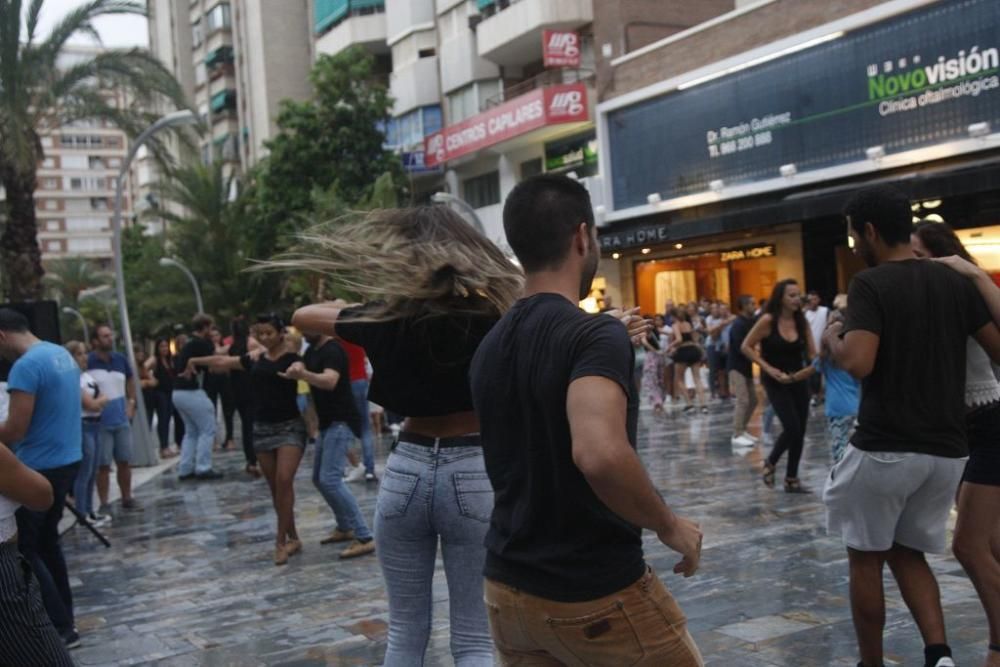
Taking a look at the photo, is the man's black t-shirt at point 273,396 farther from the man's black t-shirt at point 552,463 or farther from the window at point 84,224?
the window at point 84,224

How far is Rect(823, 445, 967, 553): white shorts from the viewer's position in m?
3.89

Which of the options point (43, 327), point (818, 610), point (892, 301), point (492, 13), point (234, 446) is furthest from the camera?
point (492, 13)

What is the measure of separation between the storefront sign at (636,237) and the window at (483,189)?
717cm

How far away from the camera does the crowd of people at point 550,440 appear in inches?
97.9

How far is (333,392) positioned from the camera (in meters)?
8.23

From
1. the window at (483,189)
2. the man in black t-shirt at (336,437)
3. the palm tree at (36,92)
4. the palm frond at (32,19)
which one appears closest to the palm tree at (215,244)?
the window at (483,189)

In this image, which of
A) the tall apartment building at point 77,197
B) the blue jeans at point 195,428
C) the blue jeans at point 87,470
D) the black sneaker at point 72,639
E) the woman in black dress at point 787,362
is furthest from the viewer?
the tall apartment building at point 77,197

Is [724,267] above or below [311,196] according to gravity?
below

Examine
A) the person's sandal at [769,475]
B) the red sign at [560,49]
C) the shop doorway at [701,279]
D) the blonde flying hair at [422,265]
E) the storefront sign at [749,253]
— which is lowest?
the person's sandal at [769,475]

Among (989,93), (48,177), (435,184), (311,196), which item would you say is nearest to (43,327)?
(989,93)

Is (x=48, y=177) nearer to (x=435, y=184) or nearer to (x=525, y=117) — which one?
(x=435, y=184)

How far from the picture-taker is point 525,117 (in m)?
32.2

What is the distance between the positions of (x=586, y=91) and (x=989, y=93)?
43.3 feet

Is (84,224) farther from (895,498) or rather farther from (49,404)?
(895,498)
